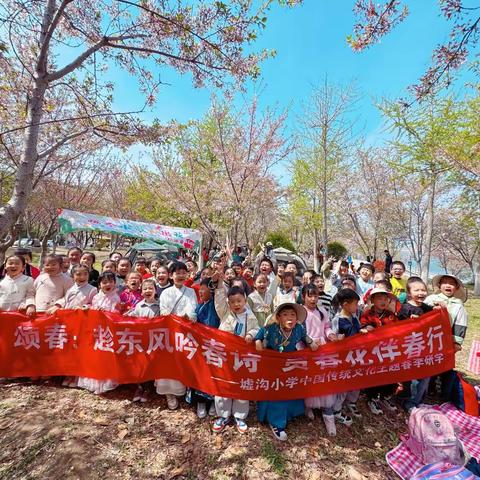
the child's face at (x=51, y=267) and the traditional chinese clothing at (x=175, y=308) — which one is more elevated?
the child's face at (x=51, y=267)

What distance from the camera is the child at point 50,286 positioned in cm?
363

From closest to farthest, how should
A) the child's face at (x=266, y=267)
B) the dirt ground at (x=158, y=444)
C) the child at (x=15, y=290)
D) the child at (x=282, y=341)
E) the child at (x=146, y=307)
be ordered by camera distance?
the dirt ground at (x=158, y=444) → the child at (x=282, y=341) → the child at (x=146, y=307) → the child at (x=15, y=290) → the child's face at (x=266, y=267)

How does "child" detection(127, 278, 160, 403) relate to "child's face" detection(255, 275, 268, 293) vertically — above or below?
below

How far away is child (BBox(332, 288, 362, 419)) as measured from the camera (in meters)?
3.09

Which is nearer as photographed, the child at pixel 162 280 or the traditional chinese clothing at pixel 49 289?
the traditional chinese clothing at pixel 49 289

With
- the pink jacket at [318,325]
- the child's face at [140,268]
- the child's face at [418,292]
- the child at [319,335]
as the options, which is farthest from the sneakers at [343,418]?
the child's face at [140,268]

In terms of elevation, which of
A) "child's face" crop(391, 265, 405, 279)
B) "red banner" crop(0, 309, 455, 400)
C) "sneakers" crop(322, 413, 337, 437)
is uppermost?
"child's face" crop(391, 265, 405, 279)

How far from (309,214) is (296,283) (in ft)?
47.2

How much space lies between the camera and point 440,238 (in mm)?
23438

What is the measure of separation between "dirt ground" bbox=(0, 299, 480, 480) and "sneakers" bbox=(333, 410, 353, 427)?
0.07 m

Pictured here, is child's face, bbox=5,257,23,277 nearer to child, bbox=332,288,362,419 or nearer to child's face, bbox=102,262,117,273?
child's face, bbox=102,262,117,273

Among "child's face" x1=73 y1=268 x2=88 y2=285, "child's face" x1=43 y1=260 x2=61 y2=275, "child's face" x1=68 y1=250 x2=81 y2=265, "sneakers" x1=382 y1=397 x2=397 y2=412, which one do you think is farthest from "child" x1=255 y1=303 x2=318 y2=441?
"child's face" x1=68 y1=250 x2=81 y2=265

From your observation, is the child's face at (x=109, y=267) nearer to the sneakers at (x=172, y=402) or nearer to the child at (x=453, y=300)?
the sneakers at (x=172, y=402)

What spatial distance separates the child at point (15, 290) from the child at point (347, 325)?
3951 millimetres
